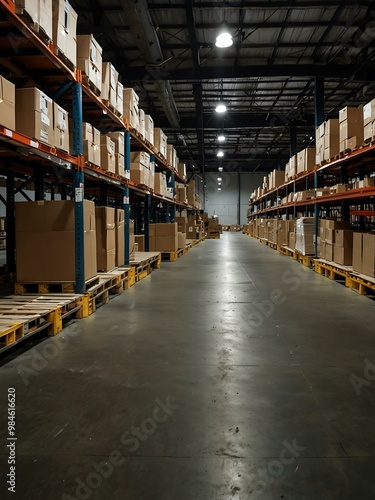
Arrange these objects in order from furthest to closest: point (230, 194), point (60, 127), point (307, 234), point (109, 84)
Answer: point (230, 194) < point (307, 234) < point (109, 84) < point (60, 127)

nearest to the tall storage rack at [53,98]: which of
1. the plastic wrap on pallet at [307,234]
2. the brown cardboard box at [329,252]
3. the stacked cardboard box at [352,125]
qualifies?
the stacked cardboard box at [352,125]

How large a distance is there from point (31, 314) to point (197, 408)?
6.44 feet

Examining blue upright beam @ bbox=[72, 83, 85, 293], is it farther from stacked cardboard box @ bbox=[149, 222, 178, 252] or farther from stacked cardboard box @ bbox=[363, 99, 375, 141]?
stacked cardboard box @ bbox=[149, 222, 178, 252]

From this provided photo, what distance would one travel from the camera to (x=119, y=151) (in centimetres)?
651

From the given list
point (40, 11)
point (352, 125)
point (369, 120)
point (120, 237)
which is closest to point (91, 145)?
point (40, 11)

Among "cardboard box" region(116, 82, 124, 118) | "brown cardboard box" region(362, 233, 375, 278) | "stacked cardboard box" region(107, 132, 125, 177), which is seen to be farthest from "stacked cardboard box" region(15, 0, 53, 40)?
"brown cardboard box" region(362, 233, 375, 278)

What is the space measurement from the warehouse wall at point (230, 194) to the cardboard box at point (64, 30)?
31639mm

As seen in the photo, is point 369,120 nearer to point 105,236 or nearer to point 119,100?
point 119,100

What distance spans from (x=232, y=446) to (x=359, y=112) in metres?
6.65

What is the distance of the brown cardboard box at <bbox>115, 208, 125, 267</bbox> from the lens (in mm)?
6555

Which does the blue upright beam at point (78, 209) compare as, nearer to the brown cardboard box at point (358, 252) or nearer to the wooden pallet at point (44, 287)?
the wooden pallet at point (44, 287)

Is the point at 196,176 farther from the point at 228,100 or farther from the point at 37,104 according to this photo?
the point at 37,104

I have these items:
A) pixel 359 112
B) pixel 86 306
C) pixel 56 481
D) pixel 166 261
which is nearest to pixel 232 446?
pixel 56 481

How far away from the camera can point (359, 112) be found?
22.1 feet
